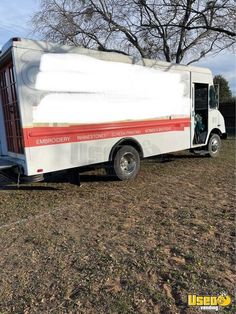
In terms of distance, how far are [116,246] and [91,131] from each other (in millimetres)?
3304

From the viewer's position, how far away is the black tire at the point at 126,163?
25.1 ft

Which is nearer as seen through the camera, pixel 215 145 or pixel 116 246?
pixel 116 246

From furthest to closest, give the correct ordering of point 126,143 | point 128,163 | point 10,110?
point 128,163 → point 126,143 → point 10,110

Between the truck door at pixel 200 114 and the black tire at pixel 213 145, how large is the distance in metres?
0.31

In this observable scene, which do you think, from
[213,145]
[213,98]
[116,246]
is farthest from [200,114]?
[116,246]

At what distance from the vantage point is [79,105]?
22.2 feet

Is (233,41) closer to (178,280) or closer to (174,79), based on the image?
(174,79)

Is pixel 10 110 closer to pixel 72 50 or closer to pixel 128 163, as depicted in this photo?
pixel 72 50

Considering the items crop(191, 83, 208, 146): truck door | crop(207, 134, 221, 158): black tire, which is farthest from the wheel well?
crop(207, 134, 221, 158): black tire

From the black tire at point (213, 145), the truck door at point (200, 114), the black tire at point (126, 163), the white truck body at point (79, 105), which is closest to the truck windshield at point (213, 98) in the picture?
the truck door at point (200, 114)

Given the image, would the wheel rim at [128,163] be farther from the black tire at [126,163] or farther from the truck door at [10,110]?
the truck door at [10,110]

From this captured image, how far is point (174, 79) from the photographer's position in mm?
8914

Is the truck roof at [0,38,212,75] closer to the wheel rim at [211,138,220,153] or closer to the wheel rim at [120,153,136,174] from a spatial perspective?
the wheel rim at [120,153,136,174]

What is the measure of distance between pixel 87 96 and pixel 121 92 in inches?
39.4
